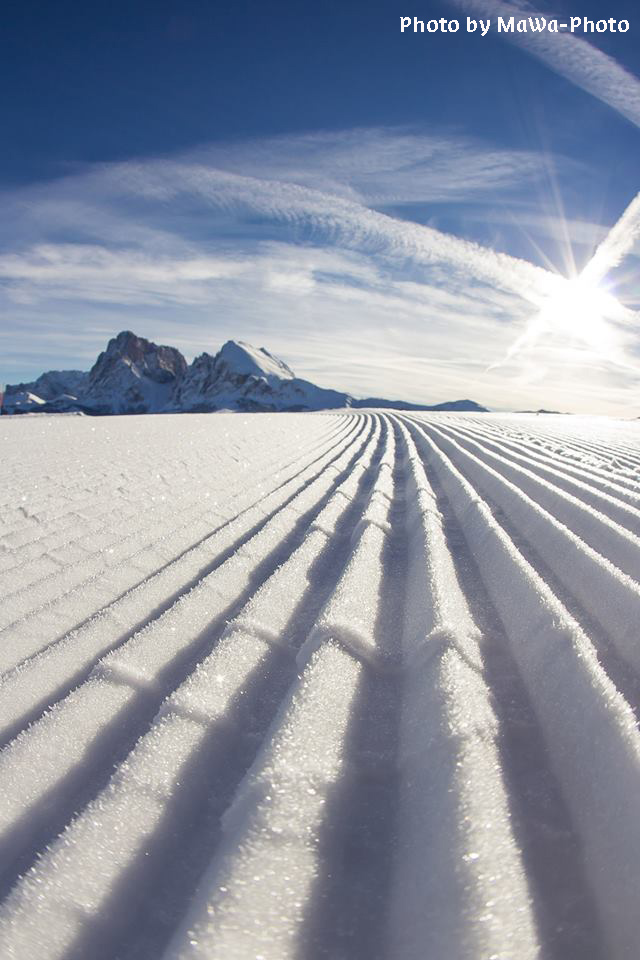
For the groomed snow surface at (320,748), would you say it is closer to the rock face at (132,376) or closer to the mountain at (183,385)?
the mountain at (183,385)

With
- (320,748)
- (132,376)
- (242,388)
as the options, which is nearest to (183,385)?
(132,376)

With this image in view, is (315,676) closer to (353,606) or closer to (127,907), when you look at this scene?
(353,606)

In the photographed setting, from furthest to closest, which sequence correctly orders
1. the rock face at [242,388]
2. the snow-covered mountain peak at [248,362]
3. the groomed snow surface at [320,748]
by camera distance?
the snow-covered mountain peak at [248,362] < the rock face at [242,388] < the groomed snow surface at [320,748]

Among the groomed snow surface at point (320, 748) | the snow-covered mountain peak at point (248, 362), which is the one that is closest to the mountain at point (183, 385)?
the snow-covered mountain peak at point (248, 362)

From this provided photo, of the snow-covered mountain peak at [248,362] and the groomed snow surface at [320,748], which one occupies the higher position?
the snow-covered mountain peak at [248,362]

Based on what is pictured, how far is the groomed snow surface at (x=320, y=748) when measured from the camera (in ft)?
2.77

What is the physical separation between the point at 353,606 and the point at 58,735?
0.94 m

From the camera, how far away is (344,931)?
86 centimetres

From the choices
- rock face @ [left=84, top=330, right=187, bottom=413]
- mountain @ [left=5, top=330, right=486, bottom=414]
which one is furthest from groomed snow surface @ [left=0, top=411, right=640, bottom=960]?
rock face @ [left=84, top=330, right=187, bottom=413]

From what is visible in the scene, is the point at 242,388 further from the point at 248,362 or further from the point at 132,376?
the point at 132,376

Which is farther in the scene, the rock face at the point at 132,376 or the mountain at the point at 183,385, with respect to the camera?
the rock face at the point at 132,376

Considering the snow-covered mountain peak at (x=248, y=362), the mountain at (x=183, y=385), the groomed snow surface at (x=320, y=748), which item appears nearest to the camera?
the groomed snow surface at (x=320, y=748)

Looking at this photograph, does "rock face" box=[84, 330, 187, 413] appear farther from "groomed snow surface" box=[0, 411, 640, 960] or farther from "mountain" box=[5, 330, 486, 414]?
"groomed snow surface" box=[0, 411, 640, 960]

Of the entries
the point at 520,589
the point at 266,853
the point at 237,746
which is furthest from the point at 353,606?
the point at 266,853
